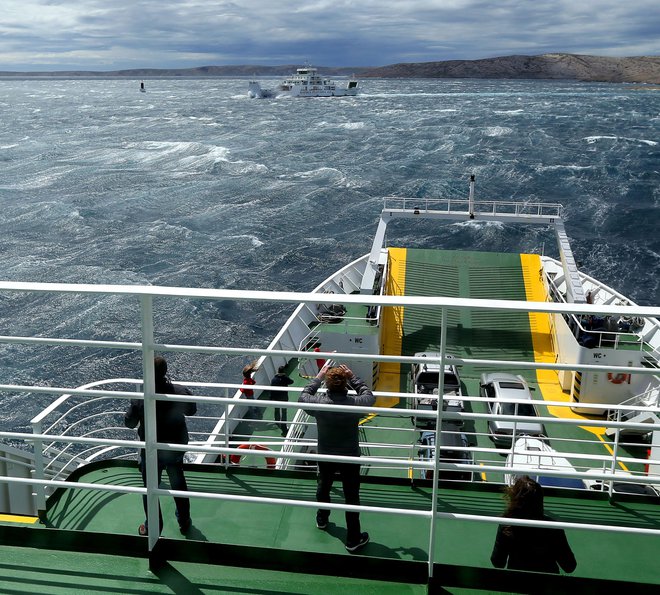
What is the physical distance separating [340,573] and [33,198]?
47490 millimetres

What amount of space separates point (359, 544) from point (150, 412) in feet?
5.27

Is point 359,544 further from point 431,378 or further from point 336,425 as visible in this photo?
point 431,378

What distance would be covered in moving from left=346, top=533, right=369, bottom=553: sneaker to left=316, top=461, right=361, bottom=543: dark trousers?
1.0 inches

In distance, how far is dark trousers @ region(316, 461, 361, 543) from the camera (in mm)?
4277

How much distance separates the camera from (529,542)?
3.73m

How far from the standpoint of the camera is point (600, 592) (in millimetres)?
3697

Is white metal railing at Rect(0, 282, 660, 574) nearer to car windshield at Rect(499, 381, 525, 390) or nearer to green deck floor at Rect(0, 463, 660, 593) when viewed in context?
green deck floor at Rect(0, 463, 660, 593)

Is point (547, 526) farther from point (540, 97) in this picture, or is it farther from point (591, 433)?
point (540, 97)

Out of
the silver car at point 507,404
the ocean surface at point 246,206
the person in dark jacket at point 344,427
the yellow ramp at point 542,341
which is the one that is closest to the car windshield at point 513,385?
the silver car at point 507,404

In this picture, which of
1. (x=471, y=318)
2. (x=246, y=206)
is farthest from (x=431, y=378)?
(x=246, y=206)

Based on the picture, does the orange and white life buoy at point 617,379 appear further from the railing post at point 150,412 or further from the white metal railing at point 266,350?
the railing post at point 150,412

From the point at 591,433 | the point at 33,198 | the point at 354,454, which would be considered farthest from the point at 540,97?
the point at 354,454

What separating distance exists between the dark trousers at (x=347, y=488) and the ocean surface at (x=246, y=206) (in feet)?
56.0

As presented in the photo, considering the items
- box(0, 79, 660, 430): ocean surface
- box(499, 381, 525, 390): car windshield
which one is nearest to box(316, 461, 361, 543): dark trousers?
box(499, 381, 525, 390): car windshield
